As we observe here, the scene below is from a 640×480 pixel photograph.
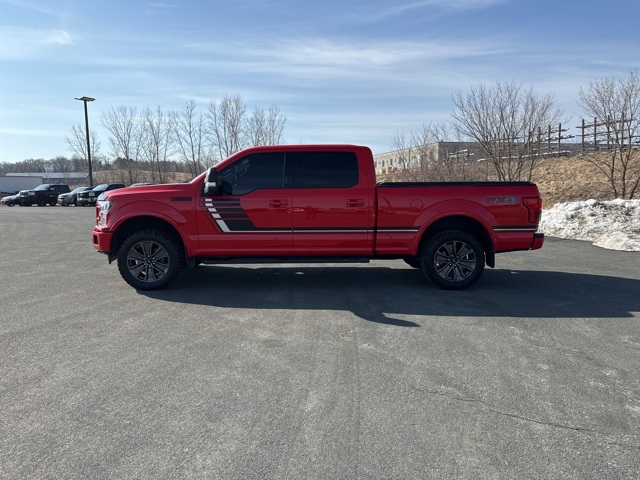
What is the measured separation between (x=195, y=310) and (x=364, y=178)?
3.11m

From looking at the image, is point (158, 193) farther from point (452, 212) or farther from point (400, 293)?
point (452, 212)

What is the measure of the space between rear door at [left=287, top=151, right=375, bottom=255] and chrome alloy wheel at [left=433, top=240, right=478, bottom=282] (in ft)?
3.66

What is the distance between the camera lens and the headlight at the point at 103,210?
704 centimetres

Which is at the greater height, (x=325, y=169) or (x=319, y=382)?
(x=325, y=169)

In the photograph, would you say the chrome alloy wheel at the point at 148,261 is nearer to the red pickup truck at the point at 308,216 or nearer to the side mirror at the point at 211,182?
the red pickup truck at the point at 308,216

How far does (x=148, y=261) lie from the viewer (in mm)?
7113

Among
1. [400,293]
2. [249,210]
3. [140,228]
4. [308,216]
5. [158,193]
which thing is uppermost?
[158,193]

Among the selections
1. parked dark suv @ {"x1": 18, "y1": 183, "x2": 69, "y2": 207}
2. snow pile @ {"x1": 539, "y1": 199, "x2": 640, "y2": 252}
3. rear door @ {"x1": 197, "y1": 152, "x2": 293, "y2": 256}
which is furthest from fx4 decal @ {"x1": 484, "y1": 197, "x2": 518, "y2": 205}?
parked dark suv @ {"x1": 18, "y1": 183, "x2": 69, "y2": 207}

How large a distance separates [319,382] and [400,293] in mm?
3293

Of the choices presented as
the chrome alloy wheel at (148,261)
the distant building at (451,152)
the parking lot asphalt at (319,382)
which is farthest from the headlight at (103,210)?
the distant building at (451,152)

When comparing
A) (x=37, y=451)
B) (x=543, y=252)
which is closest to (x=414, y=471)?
(x=37, y=451)

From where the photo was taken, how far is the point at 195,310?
6.04 metres

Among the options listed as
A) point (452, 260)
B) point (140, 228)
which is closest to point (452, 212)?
point (452, 260)

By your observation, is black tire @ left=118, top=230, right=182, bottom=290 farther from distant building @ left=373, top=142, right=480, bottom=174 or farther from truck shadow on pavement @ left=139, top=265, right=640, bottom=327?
distant building @ left=373, top=142, right=480, bottom=174
